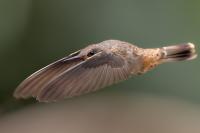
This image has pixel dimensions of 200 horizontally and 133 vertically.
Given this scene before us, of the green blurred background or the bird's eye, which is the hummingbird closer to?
the bird's eye

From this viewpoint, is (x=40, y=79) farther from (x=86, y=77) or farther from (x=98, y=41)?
(x=98, y=41)

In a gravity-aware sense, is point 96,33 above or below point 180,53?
above

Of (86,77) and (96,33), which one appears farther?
(96,33)

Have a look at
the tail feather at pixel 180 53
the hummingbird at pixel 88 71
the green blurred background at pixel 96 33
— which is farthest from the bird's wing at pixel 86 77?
the green blurred background at pixel 96 33

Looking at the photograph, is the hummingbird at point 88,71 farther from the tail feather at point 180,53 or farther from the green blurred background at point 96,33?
the green blurred background at point 96,33

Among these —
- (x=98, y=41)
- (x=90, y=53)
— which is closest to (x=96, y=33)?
(x=98, y=41)

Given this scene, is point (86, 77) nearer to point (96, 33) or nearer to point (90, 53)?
point (90, 53)

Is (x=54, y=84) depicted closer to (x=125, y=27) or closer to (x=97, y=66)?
(x=97, y=66)
